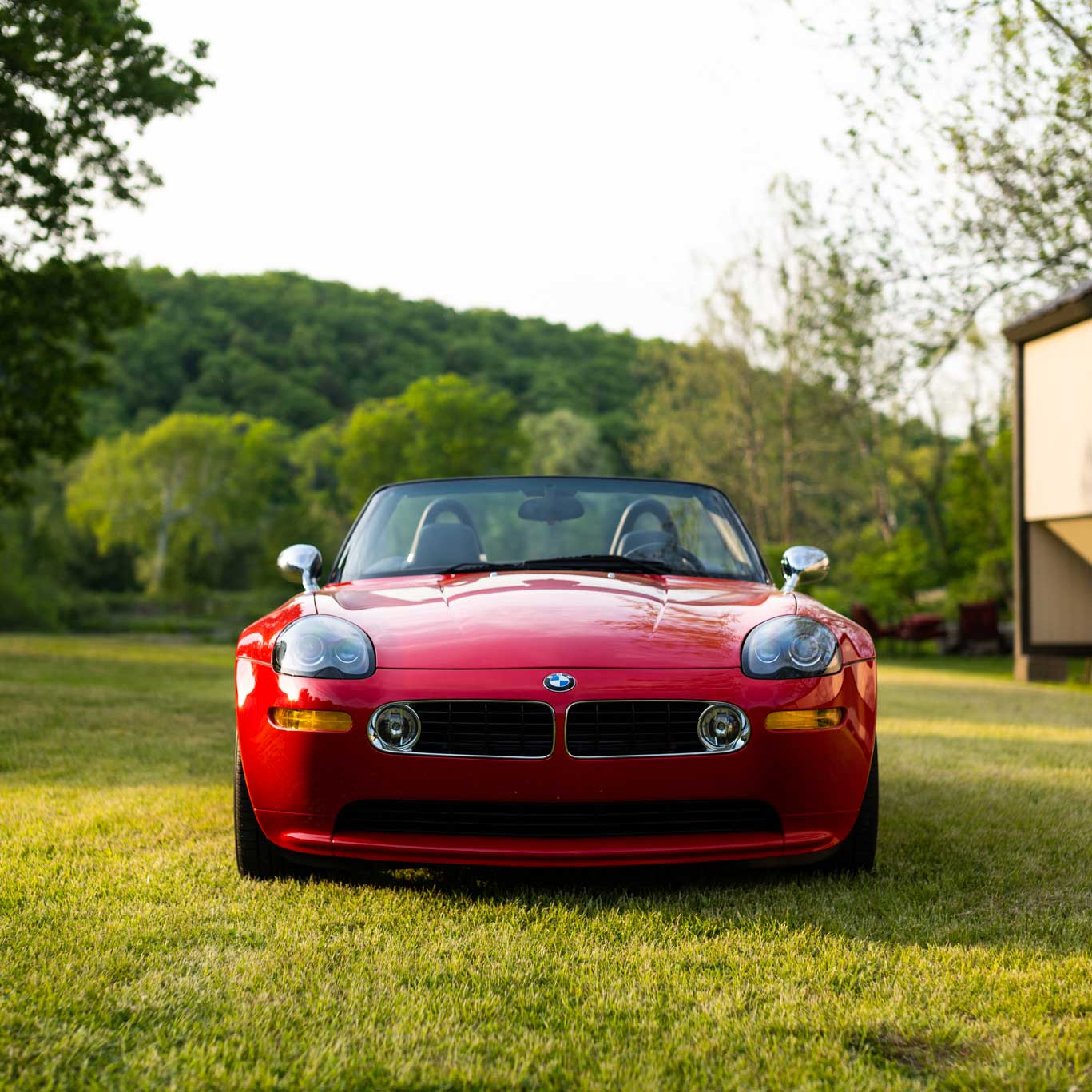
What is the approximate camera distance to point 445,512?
15.4 ft

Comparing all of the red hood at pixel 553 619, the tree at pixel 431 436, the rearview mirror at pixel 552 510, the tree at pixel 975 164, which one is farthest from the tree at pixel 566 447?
the red hood at pixel 553 619

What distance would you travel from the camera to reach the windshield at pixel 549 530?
432 centimetres

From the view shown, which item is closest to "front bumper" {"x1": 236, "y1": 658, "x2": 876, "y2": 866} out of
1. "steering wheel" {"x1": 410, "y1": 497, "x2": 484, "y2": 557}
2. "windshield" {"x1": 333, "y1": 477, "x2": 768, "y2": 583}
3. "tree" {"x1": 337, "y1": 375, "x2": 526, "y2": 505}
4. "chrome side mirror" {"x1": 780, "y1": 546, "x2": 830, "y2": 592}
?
"chrome side mirror" {"x1": 780, "y1": 546, "x2": 830, "y2": 592}

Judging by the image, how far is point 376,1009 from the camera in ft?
7.25

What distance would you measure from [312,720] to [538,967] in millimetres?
976

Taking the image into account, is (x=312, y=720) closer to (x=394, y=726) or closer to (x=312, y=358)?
(x=394, y=726)

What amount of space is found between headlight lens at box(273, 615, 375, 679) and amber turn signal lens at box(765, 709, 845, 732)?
→ 1.10 metres

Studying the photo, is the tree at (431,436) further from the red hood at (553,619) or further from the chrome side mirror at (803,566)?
the red hood at (553,619)

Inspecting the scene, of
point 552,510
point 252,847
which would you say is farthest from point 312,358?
point 252,847

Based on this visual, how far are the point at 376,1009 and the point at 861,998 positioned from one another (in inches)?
38.5

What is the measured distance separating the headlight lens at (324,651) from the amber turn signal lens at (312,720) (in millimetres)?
99

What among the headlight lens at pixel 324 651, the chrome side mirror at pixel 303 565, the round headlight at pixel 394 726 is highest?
the chrome side mirror at pixel 303 565

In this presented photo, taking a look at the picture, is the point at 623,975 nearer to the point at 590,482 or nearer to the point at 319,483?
the point at 590,482

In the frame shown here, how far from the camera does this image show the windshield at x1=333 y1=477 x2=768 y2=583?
432 centimetres
